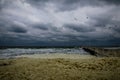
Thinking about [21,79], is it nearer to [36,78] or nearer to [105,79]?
[36,78]

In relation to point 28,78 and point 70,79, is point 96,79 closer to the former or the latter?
point 70,79

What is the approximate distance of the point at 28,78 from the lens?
26.5 feet

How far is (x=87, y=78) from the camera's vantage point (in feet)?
26.3

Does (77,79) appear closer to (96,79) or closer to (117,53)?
(96,79)

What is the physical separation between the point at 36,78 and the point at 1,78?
194cm

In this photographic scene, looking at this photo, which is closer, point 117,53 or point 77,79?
point 77,79

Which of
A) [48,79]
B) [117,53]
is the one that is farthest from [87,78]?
[117,53]

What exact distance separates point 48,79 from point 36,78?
688 mm

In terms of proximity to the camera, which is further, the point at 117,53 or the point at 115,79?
the point at 117,53

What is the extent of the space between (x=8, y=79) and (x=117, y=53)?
21597 mm

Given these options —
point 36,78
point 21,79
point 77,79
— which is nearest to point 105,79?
point 77,79

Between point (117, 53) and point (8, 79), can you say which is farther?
point (117, 53)

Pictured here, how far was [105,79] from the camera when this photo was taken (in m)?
7.84

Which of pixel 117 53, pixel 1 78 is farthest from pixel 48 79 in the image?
pixel 117 53
